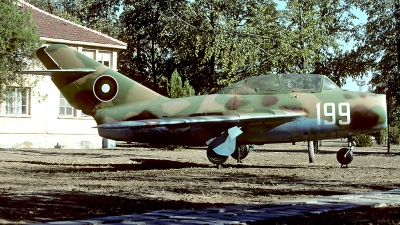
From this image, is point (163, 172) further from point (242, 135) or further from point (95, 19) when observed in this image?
point (95, 19)

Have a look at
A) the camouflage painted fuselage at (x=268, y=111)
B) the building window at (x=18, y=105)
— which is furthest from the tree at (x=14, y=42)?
the camouflage painted fuselage at (x=268, y=111)

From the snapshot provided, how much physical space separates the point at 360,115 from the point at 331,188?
21.4ft

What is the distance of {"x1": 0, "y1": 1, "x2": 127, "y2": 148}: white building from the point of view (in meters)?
37.2

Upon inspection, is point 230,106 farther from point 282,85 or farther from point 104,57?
point 104,57

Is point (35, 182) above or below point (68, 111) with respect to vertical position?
below

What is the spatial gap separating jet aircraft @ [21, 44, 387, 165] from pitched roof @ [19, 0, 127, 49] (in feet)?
61.1

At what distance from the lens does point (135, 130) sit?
1995 cm

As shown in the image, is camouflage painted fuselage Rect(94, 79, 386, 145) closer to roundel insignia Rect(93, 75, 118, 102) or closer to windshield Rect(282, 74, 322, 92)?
windshield Rect(282, 74, 322, 92)

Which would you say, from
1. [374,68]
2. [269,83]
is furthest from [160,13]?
[269,83]

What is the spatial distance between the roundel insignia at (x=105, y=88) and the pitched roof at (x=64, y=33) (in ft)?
61.4

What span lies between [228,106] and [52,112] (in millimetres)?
21646

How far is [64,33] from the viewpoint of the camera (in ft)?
130

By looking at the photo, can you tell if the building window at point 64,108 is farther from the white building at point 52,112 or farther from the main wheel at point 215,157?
the main wheel at point 215,157

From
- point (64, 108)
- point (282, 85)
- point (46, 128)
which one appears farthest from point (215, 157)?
point (64, 108)
